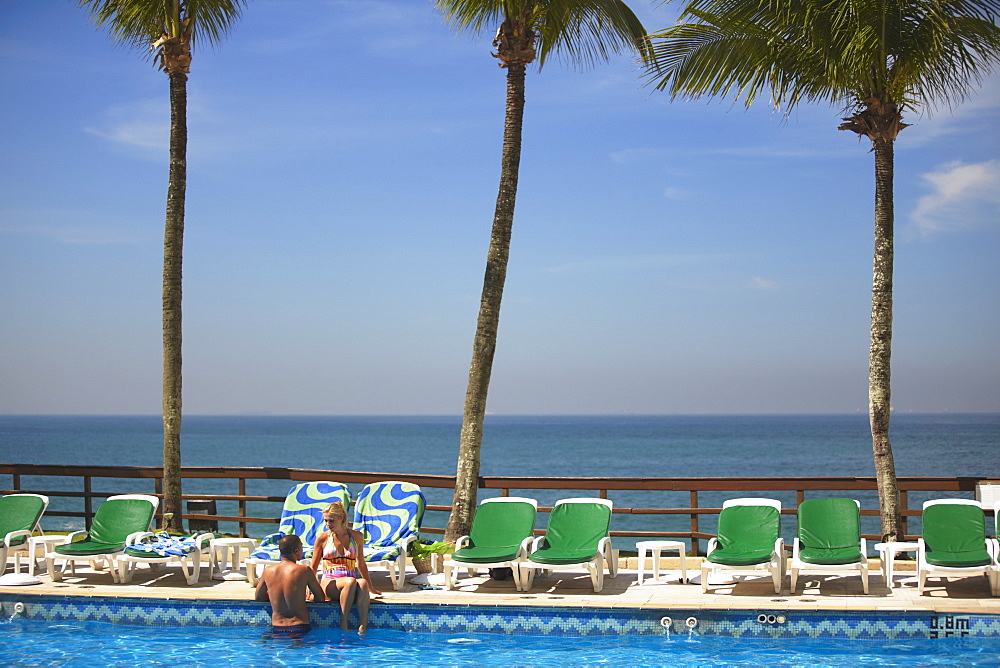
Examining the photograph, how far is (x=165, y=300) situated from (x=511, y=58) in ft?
15.0

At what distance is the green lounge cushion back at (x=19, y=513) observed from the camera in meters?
9.19

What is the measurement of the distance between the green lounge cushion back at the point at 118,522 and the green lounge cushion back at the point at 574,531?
12.2 ft

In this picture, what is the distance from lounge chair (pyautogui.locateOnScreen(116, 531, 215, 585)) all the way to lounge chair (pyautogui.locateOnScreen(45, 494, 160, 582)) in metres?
0.09

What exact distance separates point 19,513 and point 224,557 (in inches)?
90.0

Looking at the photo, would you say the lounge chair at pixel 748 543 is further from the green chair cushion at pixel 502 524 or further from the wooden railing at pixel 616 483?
the green chair cushion at pixel 502 524

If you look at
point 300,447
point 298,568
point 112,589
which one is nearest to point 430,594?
point 298,568

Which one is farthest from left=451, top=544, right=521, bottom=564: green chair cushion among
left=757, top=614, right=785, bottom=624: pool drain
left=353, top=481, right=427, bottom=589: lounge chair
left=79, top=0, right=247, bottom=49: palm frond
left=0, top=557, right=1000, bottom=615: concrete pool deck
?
left=79, top=0, right=247, bottom=49: palm frond

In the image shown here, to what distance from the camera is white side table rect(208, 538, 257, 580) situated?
28.5 ft

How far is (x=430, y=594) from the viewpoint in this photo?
8.12m

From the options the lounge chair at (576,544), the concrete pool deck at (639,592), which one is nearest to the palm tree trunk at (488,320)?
the concrete pool deck at (639,592)

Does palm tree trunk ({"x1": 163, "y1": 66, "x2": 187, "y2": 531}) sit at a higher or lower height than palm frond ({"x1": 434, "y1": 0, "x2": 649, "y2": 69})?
lower

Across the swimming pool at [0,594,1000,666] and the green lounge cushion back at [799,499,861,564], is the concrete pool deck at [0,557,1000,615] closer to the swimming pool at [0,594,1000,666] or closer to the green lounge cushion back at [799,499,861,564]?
the swimming pool at [0,594,1000,666]

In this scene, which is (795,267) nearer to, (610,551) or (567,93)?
(567,93)

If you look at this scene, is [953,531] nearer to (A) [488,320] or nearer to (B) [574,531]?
(B) [574,531]
